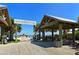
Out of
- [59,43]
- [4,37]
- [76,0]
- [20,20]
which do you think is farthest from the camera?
[20,20]

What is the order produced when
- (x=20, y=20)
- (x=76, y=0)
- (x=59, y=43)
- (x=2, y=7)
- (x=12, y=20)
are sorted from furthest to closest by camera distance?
(x=12, y=20)
(x=20, y=20)
(x=2, y=7)
(x=59, y=43)
(x=76, y=0)

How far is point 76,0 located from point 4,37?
14.8m

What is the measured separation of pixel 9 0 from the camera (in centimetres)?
1295

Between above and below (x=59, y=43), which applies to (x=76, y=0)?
above
